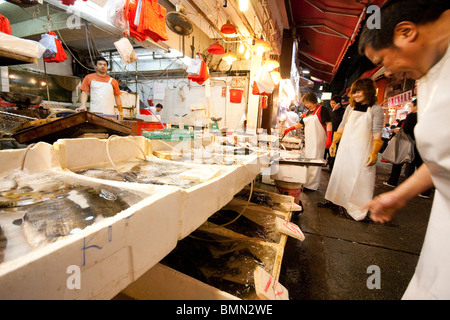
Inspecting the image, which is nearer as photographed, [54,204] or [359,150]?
[54,204]

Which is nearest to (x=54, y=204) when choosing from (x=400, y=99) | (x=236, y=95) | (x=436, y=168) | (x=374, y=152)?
(x=436, y=168)

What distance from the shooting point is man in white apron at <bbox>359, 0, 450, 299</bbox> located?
0.85 metres

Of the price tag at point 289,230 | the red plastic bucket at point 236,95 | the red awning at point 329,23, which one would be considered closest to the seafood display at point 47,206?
the price tag at point 289,230

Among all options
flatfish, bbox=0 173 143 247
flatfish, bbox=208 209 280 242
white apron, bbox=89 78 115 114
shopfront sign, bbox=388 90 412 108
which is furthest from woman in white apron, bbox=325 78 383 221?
shopfront sign, bbox=388 90 412 108

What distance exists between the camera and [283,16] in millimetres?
A: 7465

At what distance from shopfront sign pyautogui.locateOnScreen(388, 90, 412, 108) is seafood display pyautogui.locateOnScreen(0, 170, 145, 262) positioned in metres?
13.4

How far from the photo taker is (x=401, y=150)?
5.44 metres

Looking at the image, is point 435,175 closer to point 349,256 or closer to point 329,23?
point 349,256

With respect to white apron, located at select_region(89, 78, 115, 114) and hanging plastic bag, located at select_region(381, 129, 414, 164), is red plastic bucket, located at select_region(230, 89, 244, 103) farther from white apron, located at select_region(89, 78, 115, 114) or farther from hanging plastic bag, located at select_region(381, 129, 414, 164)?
hanging plastic bag, located at select_region(381, 129, 414, 164)

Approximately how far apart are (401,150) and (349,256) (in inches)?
175

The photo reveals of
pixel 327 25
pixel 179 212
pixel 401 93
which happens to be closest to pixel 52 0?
pixel 179 212

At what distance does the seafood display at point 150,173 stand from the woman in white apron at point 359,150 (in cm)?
300

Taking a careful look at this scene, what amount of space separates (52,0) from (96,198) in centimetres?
560
